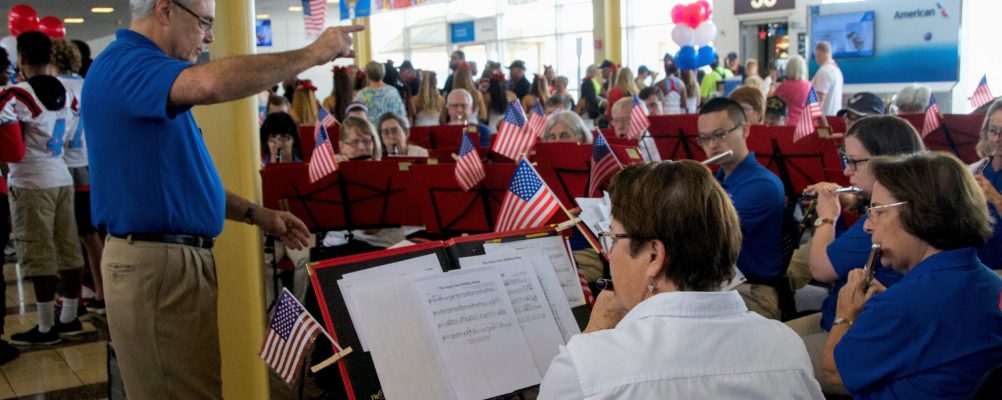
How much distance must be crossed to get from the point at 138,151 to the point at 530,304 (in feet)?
3.55

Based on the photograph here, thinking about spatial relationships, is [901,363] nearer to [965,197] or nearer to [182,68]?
[965,197]

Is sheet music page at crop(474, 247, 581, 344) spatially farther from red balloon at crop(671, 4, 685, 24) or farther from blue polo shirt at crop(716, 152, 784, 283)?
red balloon at crop(671, 4, 685, 24)

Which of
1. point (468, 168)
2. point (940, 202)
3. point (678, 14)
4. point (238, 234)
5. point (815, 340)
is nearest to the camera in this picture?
point (940, 202)

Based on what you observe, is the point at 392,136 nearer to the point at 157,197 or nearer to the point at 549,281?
the point at 157,197

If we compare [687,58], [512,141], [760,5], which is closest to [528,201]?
[512,141]

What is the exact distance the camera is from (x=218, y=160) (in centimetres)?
321

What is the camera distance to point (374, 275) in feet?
6.72

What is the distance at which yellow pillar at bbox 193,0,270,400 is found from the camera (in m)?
3.17

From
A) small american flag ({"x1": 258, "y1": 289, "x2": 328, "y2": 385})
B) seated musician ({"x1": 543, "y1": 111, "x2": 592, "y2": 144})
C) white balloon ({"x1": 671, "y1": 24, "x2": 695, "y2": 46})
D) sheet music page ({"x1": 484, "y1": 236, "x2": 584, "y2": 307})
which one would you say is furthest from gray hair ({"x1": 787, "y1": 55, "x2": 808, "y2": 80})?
small american flag ({"x1": 258, "y1": 289, "x2": 328, "y2": 385})

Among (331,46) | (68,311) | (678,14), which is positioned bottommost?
(68,311)

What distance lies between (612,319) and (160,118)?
1.24 m

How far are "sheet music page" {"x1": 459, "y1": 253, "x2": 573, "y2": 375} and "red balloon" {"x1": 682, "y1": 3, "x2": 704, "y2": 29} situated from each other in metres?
12.6

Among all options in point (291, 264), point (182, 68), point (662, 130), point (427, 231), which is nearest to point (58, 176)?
point (291, 264)

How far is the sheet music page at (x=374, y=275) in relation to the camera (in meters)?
1.99
